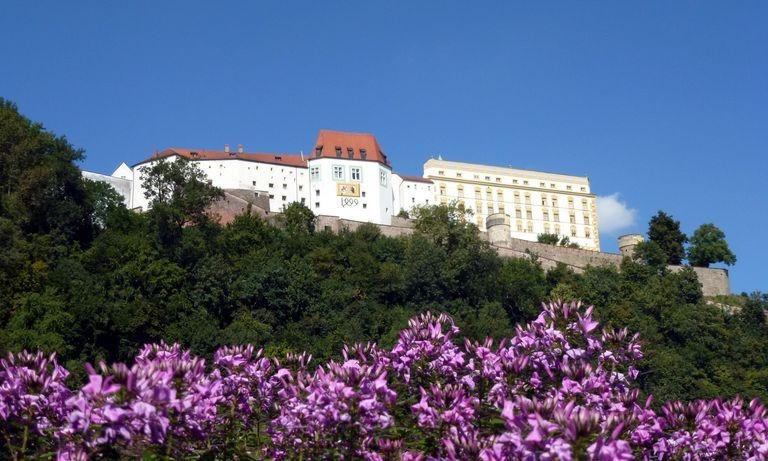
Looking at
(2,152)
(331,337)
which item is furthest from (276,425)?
(2,152)

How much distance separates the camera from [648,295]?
66188 mm

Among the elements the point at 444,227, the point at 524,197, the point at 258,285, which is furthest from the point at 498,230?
the point at 524,197

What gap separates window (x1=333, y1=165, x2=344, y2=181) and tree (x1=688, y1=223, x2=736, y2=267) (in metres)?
31.5

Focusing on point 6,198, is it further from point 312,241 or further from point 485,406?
point 485,406

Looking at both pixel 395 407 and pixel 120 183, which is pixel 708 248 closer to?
pixel 120 183

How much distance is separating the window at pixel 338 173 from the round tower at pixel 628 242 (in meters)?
25.1

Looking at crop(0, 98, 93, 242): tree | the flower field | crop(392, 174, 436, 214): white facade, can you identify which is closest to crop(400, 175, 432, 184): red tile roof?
crop(392, 174, 436, 214): white facade

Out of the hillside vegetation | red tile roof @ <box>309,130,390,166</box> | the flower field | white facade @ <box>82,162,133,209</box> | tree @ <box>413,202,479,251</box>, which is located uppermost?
red tile roof @ <box>309,130,390,166</box>

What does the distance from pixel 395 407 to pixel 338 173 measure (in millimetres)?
80679

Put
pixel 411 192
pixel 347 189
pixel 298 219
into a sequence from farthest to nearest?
pixel 411 192
pixel 347 189
pixel 298 219

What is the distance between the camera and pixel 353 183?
8594 centimetres

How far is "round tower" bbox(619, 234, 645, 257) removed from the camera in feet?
264

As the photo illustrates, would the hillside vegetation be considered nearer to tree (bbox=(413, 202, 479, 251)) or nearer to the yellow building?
tree (bbox=(413, 202, 479, 251))

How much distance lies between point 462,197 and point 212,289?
183ft
